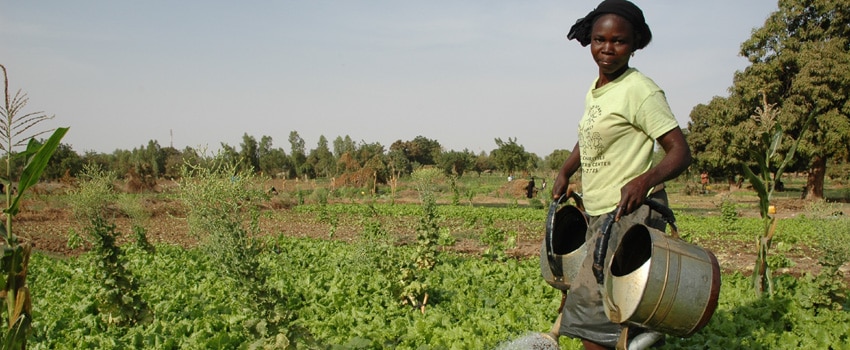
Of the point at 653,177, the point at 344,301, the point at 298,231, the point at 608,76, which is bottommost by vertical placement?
the point at 298,231

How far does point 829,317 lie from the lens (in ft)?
15.0

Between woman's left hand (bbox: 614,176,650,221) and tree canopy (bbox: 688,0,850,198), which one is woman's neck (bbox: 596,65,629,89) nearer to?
woman's left hand (bbox: 614,176,650,221)

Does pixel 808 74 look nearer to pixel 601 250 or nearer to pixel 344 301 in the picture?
pixel 344 301

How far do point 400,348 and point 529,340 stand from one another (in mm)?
1298

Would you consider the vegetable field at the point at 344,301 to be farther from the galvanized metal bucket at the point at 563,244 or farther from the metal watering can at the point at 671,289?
the metal watering can at the point at 671,289

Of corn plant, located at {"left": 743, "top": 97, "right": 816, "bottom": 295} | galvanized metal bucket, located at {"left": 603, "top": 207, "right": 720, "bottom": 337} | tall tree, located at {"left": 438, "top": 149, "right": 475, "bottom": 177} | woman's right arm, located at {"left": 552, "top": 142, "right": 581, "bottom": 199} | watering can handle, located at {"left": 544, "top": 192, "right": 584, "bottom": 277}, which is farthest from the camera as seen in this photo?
tall tree, located at {"left": 438, "top": 149, "right": 475, "bottom": 177}

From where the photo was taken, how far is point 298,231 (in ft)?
52.1

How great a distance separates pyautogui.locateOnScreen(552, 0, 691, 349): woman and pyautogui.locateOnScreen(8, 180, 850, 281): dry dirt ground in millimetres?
4597

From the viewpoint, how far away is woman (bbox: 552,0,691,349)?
2164mm

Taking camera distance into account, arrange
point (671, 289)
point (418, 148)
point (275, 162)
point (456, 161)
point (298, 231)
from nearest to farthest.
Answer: point (671, 289) → point (298, 231) → point (456, 161) → point (275, 162) → point (418, 148)

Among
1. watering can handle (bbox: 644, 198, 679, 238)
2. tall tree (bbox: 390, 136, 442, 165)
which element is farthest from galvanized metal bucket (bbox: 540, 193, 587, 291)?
tall tree (bbox: 390, 136, 442, 165)

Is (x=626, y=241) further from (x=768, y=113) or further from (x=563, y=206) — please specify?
(x=768, y=113)

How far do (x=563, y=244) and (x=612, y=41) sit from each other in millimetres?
1067

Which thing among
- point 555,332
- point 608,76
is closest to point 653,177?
point 608,76
